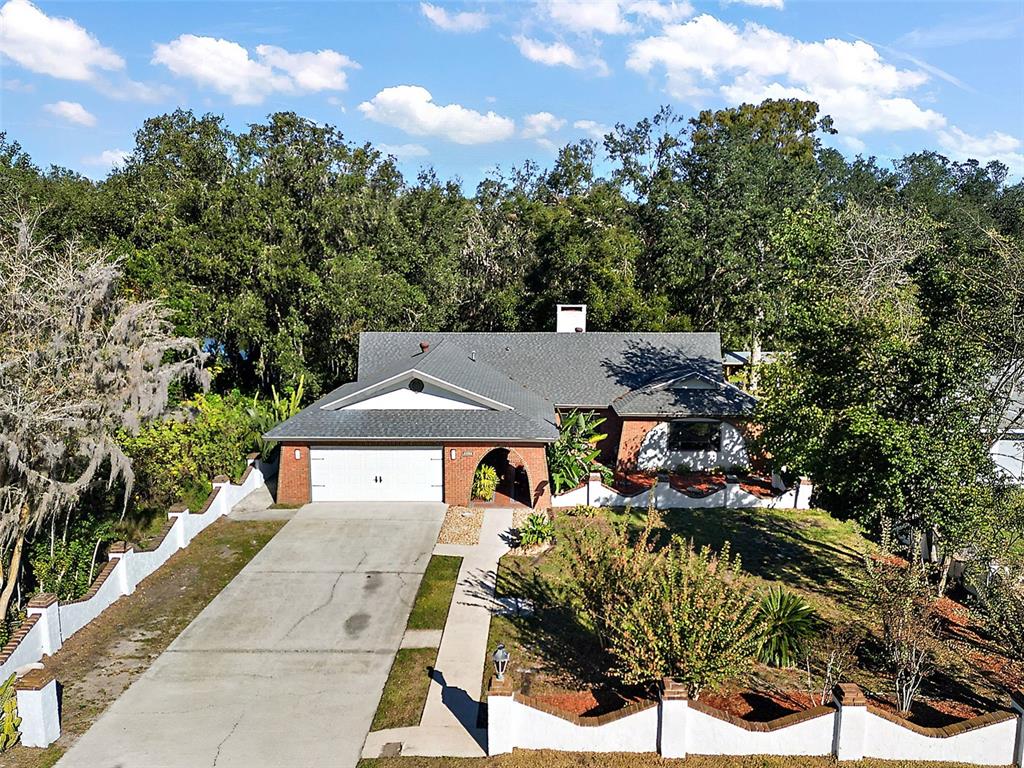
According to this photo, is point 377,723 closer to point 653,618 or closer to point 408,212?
point 653,618

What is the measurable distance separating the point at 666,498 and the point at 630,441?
13.2 feet

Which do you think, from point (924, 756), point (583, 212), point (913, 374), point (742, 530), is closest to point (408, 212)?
point (583, 212)

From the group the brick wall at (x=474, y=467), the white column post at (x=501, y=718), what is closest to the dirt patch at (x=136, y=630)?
the brick wall at (x=474, y=467)

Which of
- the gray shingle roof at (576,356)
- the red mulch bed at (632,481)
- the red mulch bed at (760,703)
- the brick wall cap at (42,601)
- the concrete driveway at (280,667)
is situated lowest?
the concrete driveway at (280,667)

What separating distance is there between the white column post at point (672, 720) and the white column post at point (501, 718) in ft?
7.01

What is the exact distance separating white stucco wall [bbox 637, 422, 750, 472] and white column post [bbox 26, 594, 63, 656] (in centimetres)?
1800

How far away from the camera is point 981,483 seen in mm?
13273

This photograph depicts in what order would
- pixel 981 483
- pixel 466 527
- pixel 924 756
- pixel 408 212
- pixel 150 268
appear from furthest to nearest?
pixel 408 212
pixel 150 268
pixel 466 527
pixel 981 483
pixel 924 756

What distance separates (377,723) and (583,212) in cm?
3065

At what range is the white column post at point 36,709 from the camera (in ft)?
33.6

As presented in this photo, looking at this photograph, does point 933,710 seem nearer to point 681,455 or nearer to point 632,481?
point 632,481

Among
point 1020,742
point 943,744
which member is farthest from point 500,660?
point 1020,742

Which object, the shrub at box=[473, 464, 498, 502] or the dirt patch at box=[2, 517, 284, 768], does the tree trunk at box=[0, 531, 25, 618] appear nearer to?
the dirt patch at box=[2, 517, 284, 768]

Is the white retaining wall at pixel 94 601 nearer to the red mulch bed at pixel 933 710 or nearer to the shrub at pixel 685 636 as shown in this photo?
the shrub at pixel 685 636
